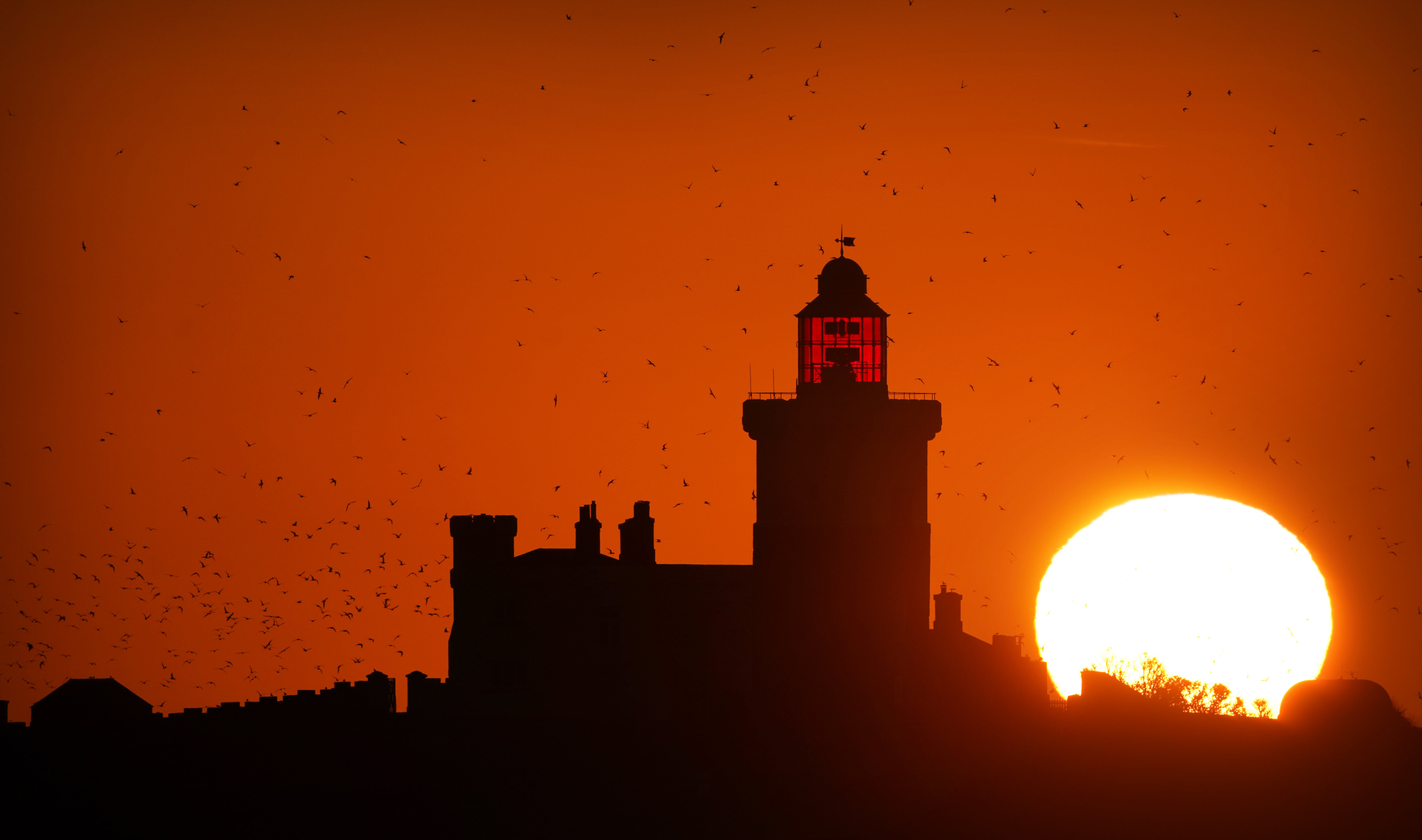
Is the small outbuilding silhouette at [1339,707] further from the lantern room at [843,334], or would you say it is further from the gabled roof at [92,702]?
the gabled roof at [92,702]

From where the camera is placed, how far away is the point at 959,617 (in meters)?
68.9

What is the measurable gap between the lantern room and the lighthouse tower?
640 millimetres

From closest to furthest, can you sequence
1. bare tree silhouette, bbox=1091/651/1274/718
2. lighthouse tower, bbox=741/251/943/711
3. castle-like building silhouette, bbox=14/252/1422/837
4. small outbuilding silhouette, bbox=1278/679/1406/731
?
castle-like building silhouette, bbox=14/252/1422/837 < small outbuilding silhouette, bbox=1278/679/1406/731 < lighthouse tower, bbox=741/251/943/711 < bare tree silhouette, bbox=1091/651/1274/718

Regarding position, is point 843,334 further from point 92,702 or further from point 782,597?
point 92,702

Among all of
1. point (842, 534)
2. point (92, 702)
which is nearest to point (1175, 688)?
point (842, 534)

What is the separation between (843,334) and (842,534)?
7279 millimetres

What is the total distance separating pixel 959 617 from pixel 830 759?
10.4 metres

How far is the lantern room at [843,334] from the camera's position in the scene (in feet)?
224

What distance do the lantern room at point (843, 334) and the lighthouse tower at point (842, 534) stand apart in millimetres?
640

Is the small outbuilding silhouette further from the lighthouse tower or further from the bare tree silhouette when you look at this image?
the bare tree silhouette

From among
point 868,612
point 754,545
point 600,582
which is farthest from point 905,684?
point 600,582

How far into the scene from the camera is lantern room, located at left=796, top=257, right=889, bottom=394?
68.4m

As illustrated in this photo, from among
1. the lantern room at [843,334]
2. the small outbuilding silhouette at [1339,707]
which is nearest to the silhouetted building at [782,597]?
the lantern room at [843,334]

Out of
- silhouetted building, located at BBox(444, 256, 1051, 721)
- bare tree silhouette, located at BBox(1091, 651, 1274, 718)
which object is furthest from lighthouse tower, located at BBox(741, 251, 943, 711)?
bare tree silhouette, located at BBox(1091, 651, 1274, 718)
